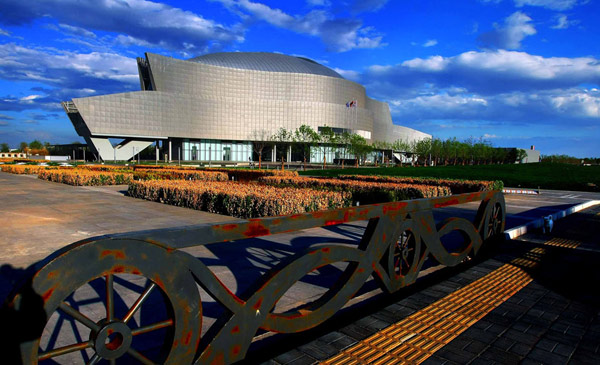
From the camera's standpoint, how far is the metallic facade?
224 ft

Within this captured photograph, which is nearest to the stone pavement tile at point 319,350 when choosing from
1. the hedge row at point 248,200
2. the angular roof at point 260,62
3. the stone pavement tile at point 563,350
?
the stone pavement tile at point 563,350

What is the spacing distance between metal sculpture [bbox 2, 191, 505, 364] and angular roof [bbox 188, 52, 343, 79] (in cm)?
8922

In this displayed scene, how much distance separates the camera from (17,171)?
3027cm

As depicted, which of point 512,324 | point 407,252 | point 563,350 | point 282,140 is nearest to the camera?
point 563,350

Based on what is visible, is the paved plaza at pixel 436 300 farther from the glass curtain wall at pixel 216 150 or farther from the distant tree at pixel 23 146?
the distant tree at pixel 23 146

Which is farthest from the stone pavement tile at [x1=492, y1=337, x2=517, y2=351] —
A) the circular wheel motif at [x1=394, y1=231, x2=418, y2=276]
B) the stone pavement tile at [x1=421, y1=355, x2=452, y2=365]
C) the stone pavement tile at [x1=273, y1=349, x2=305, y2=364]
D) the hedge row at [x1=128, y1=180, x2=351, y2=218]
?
the hedge row at [x1=128, y1=180, x2=351, y2=218]

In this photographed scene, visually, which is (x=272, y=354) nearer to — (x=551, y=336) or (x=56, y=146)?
(x=551, y=336)

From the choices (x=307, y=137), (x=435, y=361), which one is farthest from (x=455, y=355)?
(x=307, y=137)

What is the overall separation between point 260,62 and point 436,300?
92.3m

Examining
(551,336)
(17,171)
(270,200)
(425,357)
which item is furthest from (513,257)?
(17,171)

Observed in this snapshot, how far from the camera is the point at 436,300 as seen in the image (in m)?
4.24

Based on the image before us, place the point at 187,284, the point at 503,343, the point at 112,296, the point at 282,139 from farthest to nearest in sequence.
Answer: the point at 282,139
the point at 503,343
the point at 187,284
the point at 112,296

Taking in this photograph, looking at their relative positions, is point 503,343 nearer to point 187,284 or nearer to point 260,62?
point 187,284

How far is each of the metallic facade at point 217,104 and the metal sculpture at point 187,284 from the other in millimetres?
72539
